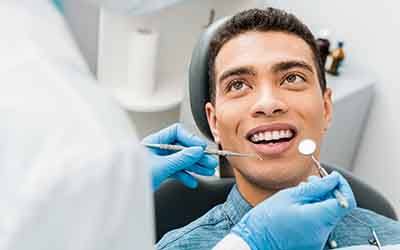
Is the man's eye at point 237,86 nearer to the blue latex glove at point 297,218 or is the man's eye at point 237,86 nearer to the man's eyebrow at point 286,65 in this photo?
the man's eyebrow at point 286,65

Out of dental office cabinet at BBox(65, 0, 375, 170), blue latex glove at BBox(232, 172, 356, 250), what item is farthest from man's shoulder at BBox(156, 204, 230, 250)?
dental office cabinet at BBox(65, 0, 375, 170)

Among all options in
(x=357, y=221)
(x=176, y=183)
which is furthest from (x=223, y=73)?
(x=357, y=221)

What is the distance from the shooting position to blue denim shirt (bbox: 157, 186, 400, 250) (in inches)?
44.7

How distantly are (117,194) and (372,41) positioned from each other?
181 cm

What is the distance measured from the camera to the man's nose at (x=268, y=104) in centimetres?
113

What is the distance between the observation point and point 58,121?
391mm

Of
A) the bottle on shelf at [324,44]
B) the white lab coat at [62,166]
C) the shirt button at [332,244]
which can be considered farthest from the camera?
the bottle on shelf at [324,44]

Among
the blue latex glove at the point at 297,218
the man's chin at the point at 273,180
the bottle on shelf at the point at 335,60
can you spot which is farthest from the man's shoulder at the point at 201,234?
the bottle on shelf at the point at 335,60

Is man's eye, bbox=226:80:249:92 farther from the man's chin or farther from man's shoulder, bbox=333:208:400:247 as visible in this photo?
man's shoulder, bbox=333:208:400:247

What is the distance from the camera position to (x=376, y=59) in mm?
2016

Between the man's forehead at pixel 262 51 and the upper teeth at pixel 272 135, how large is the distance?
146 mm

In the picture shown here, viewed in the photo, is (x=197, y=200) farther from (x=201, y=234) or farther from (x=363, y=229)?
(x=363, y=229)

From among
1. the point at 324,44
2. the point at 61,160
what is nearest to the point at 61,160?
the point at 61,160

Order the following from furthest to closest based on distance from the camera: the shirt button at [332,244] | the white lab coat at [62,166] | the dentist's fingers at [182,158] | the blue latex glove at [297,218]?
the dentist's fingers at [182,158]
the shirt button at [332,244]
the blue latex glove at [297,218]
the white lab coat at [62,166]
